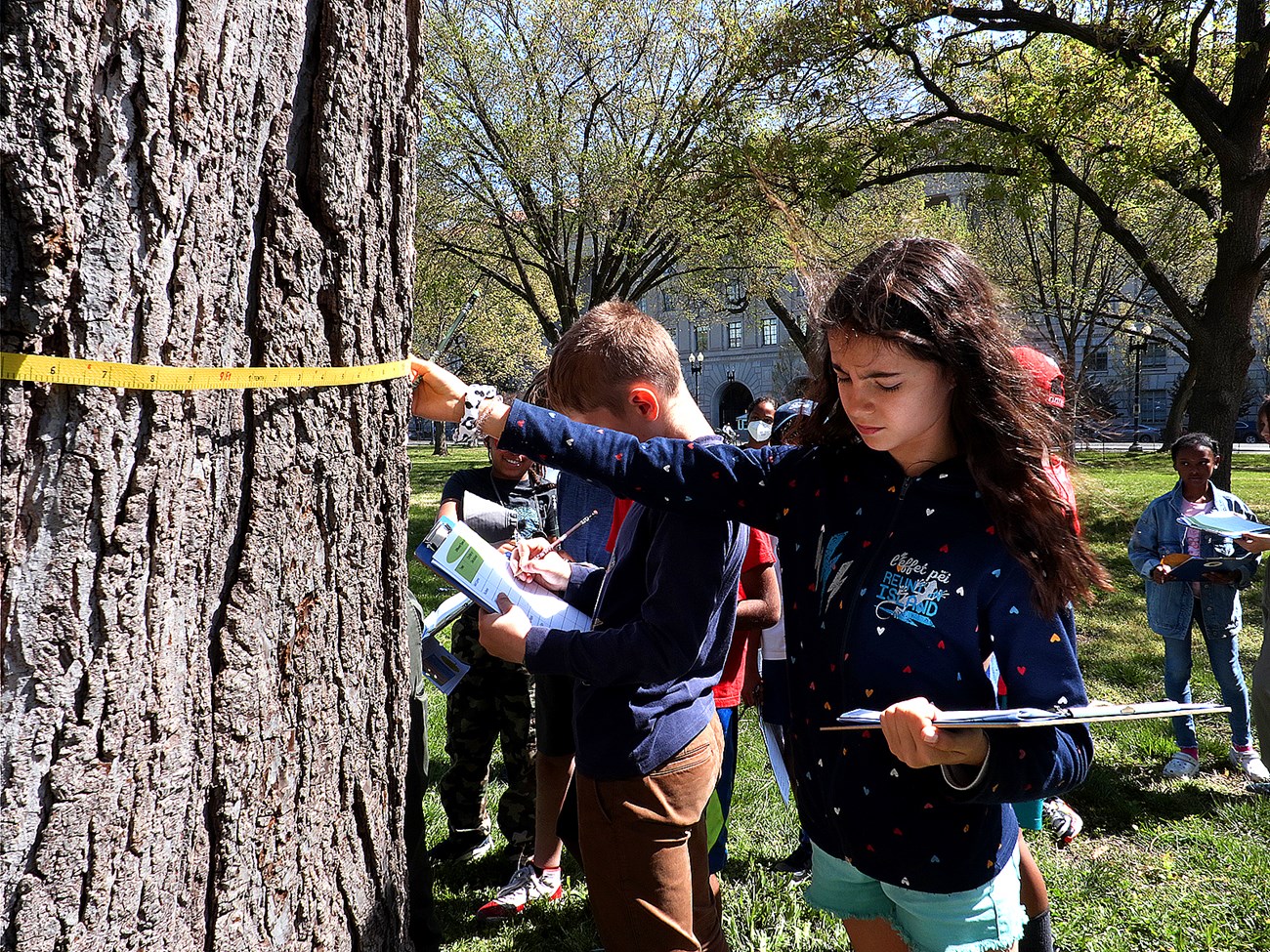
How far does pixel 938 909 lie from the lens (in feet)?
5.64

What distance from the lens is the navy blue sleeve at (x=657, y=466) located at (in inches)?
73.7

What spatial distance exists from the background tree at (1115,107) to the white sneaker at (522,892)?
8.70 m

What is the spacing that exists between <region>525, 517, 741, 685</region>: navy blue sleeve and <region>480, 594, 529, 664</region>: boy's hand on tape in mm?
86

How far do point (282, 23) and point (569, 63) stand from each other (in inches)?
596

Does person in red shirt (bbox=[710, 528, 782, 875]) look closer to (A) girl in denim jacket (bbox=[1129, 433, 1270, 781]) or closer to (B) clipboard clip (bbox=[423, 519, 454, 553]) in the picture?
(B) clipboard clip (bbox=[423, 519, 454, 553])

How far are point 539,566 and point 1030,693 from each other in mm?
1340

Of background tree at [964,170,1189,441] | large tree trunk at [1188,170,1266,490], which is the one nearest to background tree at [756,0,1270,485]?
large tree trunk at [1188,170,1266,490]

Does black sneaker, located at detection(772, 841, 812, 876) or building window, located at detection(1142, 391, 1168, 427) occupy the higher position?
building window, located at detection(1142, 391, 1168, 427)

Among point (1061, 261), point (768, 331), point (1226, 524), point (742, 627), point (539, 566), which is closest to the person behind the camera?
point (539, 566)

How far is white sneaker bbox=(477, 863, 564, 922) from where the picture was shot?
3393mm

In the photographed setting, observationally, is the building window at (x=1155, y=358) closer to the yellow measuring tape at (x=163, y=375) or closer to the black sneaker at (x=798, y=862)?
the black sneaker at (x=798, y=862)

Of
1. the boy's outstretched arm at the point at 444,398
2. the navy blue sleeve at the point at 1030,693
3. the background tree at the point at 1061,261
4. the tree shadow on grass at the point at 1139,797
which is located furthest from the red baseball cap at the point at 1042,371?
the background tree at the point at 1061,261

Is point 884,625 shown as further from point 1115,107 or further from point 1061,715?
point 1115,107

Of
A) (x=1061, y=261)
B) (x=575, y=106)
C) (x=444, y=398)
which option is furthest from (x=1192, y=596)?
(x=1061, y=261)
